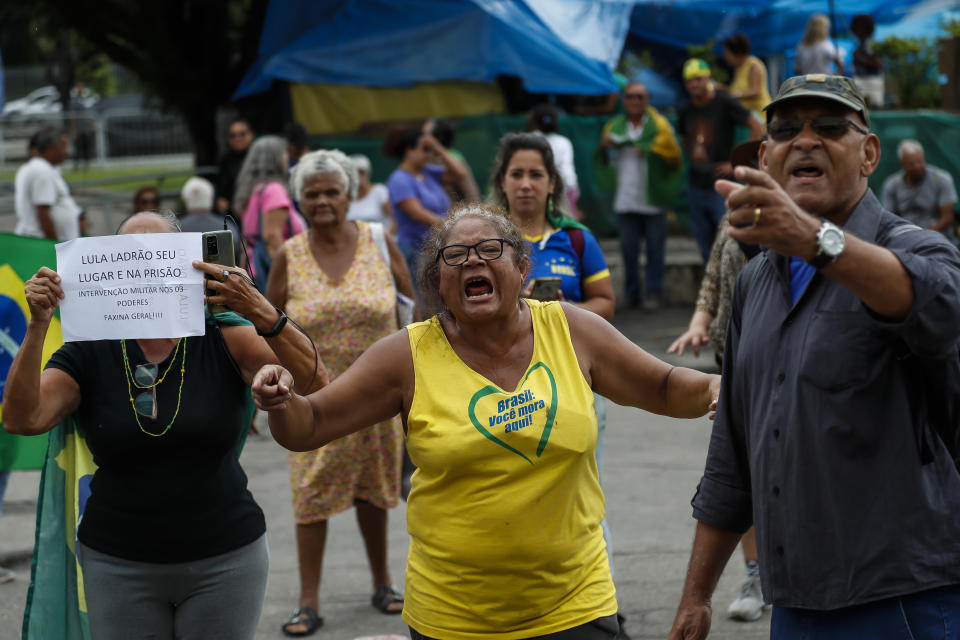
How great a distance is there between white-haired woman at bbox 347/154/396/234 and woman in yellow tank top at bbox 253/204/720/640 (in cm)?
749

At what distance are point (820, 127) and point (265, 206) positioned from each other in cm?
631

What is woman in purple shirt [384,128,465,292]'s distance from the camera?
9.95 meters

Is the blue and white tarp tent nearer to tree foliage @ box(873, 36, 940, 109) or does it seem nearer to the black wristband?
tree foliage @ box(873, 36, 940, 109)

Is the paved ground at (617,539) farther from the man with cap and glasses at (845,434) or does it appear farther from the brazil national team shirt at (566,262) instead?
the man with cap and glasses at (845,434)

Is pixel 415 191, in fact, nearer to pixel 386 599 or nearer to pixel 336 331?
pixel 336 331

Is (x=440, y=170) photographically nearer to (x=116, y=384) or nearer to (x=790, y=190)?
(x=116, y=384)

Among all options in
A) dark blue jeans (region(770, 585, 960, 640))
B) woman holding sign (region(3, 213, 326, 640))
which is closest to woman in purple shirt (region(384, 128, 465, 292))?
woman holding sign (region(3, 213, 326, 640))

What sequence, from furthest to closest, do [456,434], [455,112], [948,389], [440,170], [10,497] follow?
[455,112], [440,170], [10,497], [456,434], [948,389]

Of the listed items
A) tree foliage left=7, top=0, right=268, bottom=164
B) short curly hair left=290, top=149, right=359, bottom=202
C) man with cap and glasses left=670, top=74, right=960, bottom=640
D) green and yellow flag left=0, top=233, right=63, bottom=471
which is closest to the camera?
man with cap and glasses left=670, top=74, right=960, bottom=640

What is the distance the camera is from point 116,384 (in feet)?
12.8

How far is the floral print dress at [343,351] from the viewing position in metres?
5.98

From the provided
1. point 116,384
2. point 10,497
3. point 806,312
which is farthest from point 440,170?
point 806,312

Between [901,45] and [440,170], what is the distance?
25.4ft

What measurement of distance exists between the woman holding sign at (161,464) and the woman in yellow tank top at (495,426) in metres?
0.38
